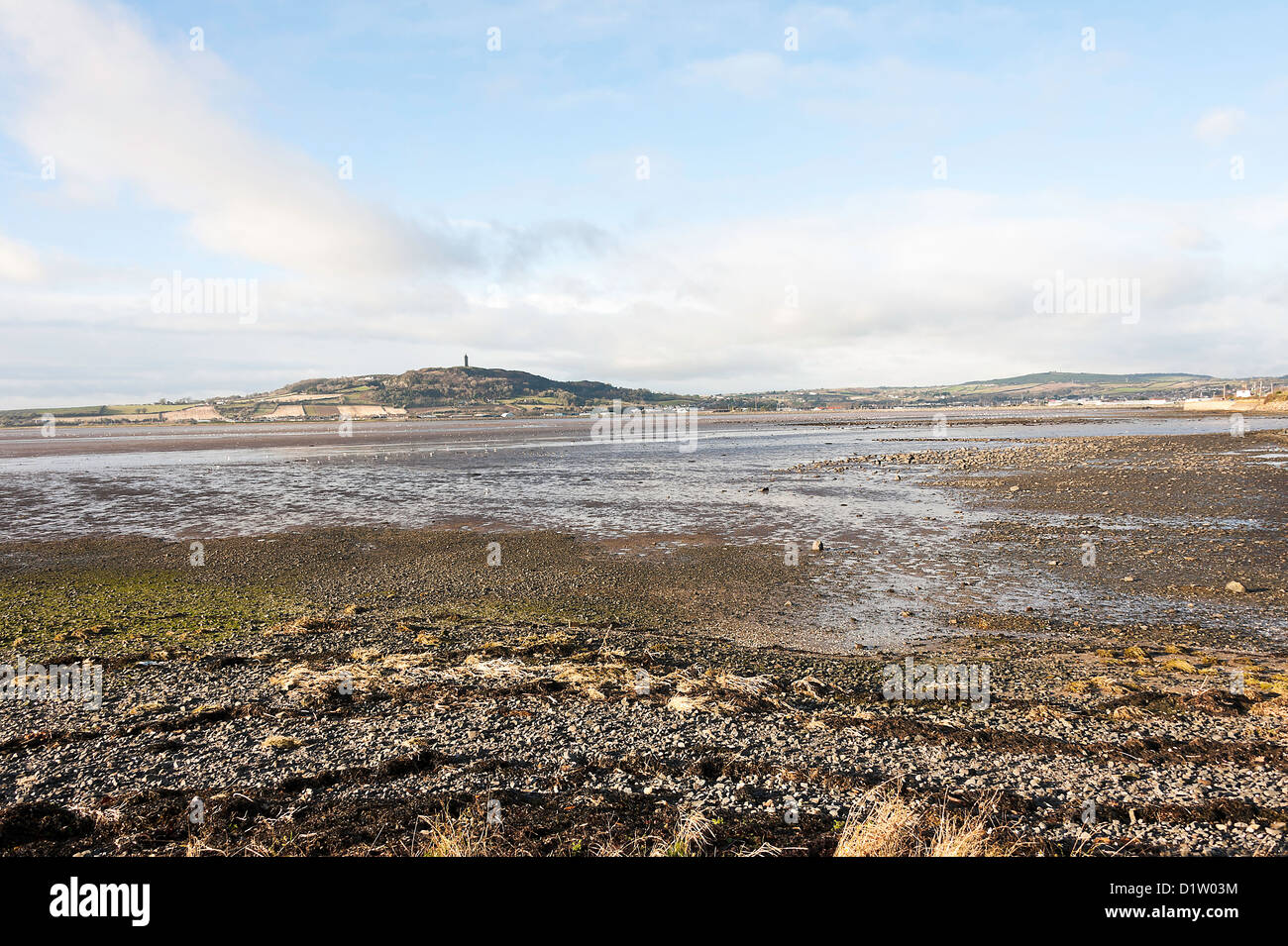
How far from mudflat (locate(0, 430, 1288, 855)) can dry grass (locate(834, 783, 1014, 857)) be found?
10 centimetres

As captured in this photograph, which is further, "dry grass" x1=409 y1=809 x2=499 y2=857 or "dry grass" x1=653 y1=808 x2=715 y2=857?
"dry grass" x1=653 y1=808 x2=715 y2=857

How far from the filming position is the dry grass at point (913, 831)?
5.18 m

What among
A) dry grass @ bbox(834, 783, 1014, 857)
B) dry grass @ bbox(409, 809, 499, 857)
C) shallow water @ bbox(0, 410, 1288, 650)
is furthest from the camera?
shallow water @ bbox(0, 410, 1288, 650)

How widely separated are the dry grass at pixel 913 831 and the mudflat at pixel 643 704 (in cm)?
10

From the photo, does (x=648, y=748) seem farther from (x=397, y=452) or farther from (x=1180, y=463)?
(x=397, y=452)

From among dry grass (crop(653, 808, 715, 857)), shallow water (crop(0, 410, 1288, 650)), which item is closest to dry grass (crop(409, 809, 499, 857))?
dry grass (crop(653, 808, 715, 857))

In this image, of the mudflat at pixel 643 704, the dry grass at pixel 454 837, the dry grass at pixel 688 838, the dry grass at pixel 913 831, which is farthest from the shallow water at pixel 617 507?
the dry grass at pixel 454 837

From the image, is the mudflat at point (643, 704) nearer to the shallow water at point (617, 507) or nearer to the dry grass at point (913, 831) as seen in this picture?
the dry grass at point (913, 831)

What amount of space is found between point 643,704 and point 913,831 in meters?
3.91

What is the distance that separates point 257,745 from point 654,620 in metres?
7.62

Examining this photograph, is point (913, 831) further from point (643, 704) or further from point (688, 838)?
point (643, 704)

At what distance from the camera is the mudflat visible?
5945 mm

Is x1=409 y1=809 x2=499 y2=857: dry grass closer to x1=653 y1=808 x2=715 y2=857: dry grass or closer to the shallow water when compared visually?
x1=653 y1=808 x2=715 y2=857: dry grass
